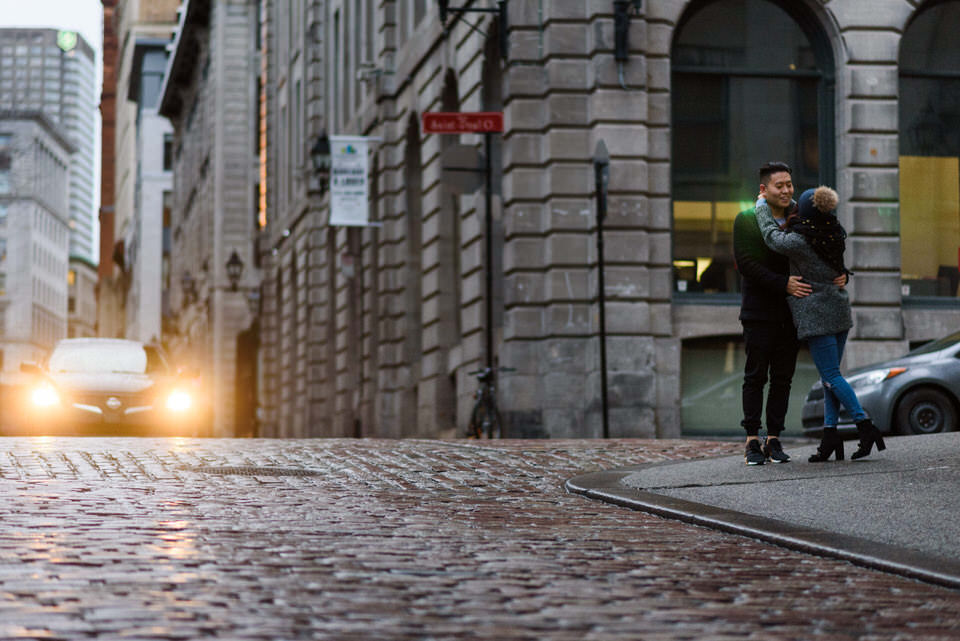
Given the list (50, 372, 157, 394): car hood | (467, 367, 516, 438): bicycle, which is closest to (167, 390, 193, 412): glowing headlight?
(50, 372, 157, 394): car hood

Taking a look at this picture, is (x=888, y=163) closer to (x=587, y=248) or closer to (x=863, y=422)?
(x=587, y=248)

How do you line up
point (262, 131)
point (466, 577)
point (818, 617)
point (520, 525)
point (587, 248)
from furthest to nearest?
point (262, 131) → point (587, 248) → point (520, 525) → point (466, 577) → point (818, 617)

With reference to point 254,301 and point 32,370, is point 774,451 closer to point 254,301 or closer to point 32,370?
point 32,370

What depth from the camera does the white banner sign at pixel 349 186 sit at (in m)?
30.6

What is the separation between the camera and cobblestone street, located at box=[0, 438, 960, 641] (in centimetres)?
539

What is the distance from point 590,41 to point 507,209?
2473 millimetres

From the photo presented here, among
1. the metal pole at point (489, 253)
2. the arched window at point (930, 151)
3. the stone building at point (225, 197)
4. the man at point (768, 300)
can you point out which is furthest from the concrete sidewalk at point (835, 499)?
the stone building at point (225, 197)

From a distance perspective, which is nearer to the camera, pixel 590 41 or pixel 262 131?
pixel 590 41

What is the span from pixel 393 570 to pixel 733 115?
17.2m

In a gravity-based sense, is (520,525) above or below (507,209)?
below

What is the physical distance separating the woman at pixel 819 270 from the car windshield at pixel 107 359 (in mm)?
12059

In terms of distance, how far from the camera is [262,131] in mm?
56219

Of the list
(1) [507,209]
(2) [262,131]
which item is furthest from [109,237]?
(1) [507,209]

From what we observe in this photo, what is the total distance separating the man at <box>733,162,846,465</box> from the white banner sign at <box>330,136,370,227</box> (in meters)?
20.2
